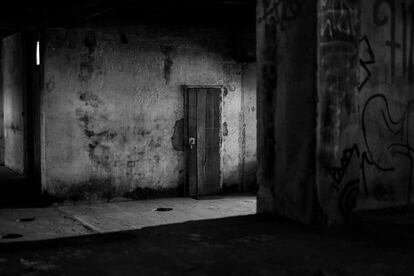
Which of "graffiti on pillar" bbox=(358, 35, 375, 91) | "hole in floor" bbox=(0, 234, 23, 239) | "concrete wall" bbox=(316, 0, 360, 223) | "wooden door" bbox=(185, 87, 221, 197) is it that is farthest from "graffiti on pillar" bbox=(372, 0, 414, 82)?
"wooden door" bbox=(185, 87, 221, 197)

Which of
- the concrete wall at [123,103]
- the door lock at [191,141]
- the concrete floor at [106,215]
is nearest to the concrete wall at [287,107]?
the concrete floor at [106,215]

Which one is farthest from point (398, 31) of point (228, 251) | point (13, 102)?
point (13, 102)

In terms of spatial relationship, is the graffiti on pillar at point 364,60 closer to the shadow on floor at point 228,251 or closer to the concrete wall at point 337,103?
the concrete wall at point 337,103

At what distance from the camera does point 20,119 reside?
13.4m

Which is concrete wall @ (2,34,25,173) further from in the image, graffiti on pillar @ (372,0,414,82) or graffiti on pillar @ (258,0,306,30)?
graffiti on pillar @ (372,0,414,82)

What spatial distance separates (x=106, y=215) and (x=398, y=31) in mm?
5868

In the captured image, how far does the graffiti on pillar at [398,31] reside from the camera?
4.88 metres

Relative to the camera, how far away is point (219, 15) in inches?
411

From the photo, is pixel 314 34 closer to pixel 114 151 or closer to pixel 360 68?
pixel 360 68

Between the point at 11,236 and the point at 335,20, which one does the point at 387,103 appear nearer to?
the point at 335,20

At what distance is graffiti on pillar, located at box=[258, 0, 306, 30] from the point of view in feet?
15.5

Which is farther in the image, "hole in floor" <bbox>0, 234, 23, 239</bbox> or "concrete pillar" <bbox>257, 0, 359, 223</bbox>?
"hole in floor" <bbox>0, 234, 23, 239</bbox>

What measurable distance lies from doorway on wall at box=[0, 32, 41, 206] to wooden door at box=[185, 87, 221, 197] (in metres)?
3.16

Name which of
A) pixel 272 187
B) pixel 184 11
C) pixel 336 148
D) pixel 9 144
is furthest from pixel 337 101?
pixel 9 144
